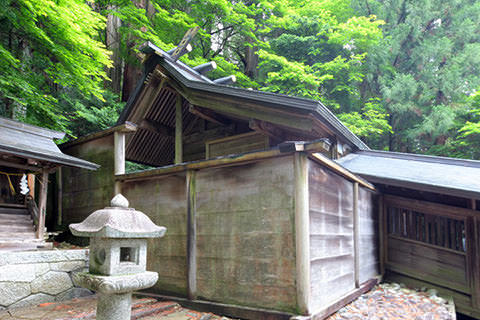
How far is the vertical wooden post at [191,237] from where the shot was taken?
6.09m

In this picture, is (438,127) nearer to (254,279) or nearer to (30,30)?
(254,279)

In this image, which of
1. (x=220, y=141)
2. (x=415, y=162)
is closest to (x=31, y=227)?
(x=220, y=141)

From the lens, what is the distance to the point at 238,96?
286 inches

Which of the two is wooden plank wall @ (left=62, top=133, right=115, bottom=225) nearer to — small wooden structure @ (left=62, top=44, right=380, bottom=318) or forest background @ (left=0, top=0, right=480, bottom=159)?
small wooden structure @ (left=62, top=44, right=380, bottom=318)

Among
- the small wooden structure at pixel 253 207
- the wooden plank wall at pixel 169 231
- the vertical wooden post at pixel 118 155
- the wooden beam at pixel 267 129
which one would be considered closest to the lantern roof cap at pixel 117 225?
the small wooden structure at pixel 253 207

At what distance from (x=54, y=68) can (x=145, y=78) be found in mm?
3855

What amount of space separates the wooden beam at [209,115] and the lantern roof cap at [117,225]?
4.83 meters

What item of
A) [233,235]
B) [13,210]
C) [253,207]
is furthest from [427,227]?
[13,210]

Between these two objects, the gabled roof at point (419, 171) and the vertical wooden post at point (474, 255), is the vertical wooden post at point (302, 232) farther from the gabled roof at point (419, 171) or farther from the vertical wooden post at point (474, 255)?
the vertical wooden post at point (474, 255)

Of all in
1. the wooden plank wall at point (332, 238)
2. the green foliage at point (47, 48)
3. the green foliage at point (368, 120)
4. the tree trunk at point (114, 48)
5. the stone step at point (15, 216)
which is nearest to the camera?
the wooden plank wall at point (332, 238)

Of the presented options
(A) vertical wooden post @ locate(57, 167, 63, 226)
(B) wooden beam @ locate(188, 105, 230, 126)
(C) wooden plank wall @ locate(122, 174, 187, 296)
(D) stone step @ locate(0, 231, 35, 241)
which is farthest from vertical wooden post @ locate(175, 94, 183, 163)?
(D) stone step @ locate(0, 231, 35, 241)

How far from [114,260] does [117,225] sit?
1.46ft

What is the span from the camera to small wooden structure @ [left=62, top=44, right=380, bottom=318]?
5.00 metres

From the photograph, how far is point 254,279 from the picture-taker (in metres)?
5.29
